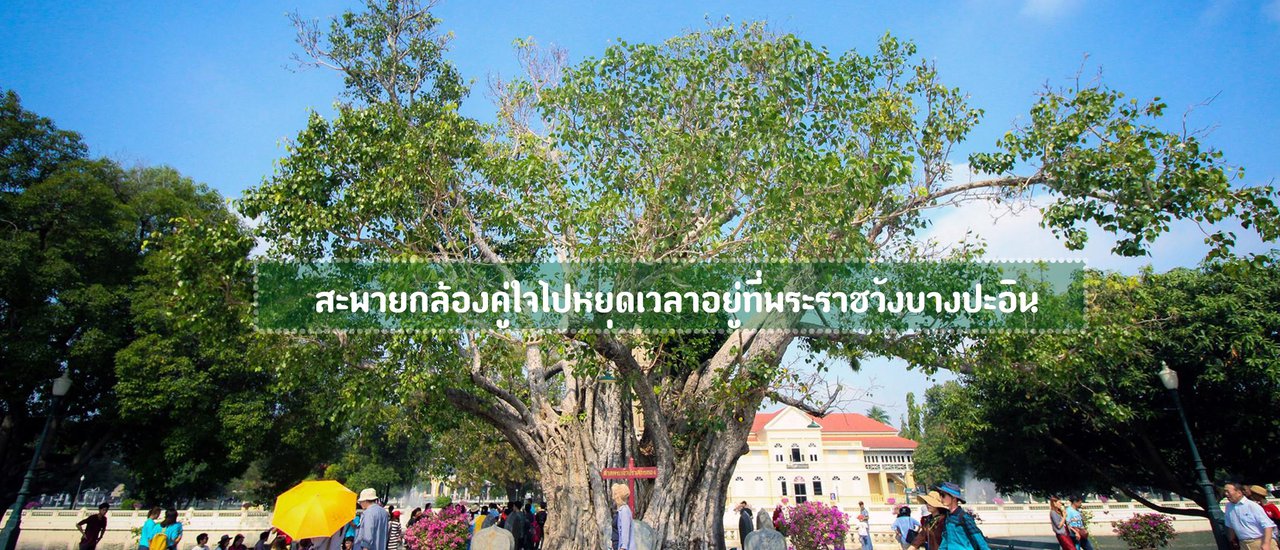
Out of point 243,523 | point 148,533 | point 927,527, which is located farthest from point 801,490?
point 927,527

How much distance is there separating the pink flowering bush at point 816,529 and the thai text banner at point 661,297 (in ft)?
24.9

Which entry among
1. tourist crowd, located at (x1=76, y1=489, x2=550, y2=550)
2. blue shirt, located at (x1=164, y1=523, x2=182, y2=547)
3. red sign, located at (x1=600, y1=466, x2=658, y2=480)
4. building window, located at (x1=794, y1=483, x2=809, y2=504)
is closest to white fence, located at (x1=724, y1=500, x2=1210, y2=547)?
tourist crowd, located at (x1=76, y1=489, x2=550, y2=550)

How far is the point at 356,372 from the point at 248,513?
22446mm

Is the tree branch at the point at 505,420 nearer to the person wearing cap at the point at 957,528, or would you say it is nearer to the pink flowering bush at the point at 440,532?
the pink flowering bush at the point at 440,532

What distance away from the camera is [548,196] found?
36.7 ft

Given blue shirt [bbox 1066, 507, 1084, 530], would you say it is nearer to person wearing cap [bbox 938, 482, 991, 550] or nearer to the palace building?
person wearing cap [bbox 938, 482, 991, 550]

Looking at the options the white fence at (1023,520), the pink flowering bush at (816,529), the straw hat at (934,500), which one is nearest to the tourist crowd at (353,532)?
the straw hat at (934,500)

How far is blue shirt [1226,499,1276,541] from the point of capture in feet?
25.1

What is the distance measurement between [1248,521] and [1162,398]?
1217 cm

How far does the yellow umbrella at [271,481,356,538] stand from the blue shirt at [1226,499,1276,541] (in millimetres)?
10581

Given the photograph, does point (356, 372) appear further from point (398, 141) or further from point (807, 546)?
point (807, 546)

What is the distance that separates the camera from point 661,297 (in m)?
10.7

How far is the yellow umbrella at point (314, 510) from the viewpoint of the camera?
7.68 metres

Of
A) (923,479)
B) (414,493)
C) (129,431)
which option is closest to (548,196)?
(129,431)
